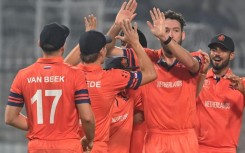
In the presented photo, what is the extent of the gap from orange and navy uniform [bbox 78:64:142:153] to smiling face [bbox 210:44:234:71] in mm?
1571

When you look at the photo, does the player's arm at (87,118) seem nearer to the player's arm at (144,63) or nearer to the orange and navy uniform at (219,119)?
the player's arm at (144,63)

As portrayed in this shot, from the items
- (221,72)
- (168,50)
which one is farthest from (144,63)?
(221,72)

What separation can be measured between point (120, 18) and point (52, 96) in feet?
4.80

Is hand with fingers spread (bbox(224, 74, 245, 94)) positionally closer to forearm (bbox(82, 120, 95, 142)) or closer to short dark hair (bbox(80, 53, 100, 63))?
short dark hair (bbox(80, 53, 100, 63))

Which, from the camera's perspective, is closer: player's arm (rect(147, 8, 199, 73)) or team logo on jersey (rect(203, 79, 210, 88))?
player's arm (rect(147, 8, 199, 73))

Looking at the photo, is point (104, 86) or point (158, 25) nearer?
point (104, 86)

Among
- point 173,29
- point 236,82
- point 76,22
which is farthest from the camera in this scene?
point 76,22

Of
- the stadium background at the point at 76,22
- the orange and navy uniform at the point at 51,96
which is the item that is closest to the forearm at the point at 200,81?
the orange and navy uniform at the point at 51,96

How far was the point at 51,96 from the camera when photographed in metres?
7.15

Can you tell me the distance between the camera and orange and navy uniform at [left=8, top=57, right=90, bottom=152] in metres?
7.14

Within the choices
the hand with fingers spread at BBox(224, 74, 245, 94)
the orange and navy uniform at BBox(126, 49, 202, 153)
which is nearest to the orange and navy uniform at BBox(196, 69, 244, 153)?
the hand with fingers spread at BBox(224, 74, 245, 94)

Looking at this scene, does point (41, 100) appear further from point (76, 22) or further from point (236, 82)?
point (76, 22)

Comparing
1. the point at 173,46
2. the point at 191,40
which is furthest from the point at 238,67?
the point at 173,46

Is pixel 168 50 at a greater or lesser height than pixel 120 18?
lesser
